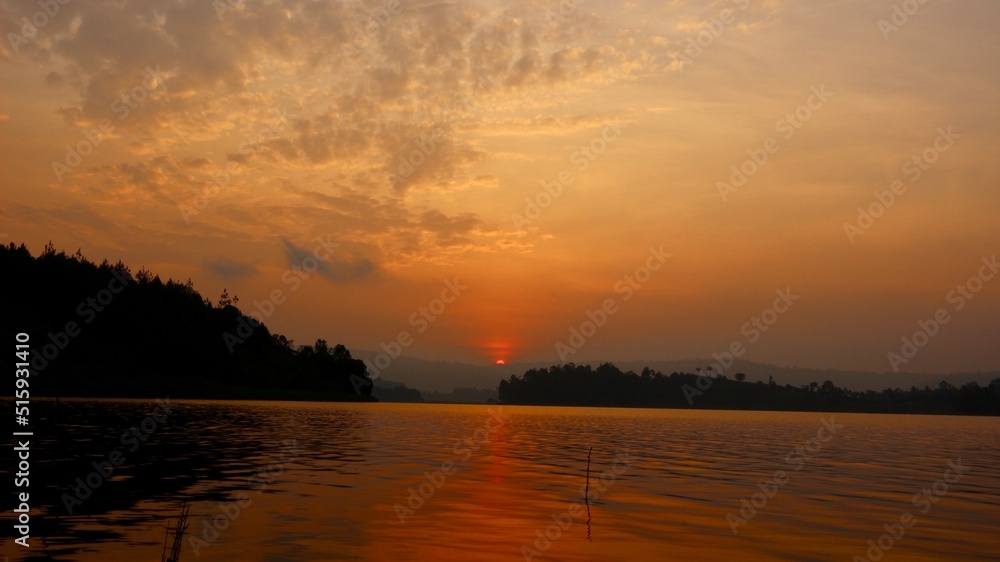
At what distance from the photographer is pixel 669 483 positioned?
37.9 m

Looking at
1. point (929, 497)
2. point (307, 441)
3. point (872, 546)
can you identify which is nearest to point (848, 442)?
point (929, 497)

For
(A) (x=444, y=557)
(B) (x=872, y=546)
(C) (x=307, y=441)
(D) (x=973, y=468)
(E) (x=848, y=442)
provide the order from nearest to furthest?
(A) (x=444, y=557), (B) (x=872, y=546), (D) (x=973, y=468), (C) (x=307, y=441), (E) (x=848, y=442)

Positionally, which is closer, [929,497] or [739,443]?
[929,497]

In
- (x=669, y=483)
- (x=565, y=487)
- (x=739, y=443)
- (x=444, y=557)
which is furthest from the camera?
(x=739, y=443)

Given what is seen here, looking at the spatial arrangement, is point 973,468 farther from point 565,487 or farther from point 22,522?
point 22,522

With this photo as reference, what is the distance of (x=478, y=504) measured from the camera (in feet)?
96.8

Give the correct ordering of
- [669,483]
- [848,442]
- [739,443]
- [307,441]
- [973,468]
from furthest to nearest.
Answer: [848,442]
[739,443]
[307,441]
[973,468]
[669,483]

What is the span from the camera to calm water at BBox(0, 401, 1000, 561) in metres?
21.4

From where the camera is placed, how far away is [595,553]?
849 inches

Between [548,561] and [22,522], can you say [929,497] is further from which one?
[22,522]

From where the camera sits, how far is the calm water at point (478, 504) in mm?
21406

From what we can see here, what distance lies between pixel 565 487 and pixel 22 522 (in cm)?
2095

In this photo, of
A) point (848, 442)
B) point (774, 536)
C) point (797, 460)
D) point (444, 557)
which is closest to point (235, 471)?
point (444, 557)

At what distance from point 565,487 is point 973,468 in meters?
32.9
